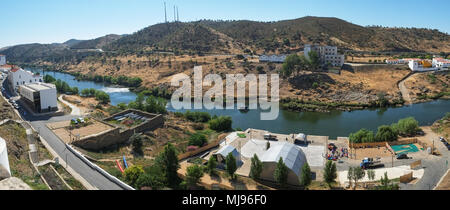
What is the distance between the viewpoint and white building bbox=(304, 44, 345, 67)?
43000mm

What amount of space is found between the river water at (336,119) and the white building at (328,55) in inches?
512

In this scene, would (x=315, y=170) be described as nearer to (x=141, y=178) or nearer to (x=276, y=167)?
(x=276, y=167)

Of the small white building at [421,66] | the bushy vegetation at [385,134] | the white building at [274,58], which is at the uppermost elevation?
the white building at [274,58]

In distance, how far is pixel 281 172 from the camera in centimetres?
1312

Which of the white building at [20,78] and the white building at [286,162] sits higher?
the white building at [20,78]

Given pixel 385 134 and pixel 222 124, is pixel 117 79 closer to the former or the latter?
pixel 222 124

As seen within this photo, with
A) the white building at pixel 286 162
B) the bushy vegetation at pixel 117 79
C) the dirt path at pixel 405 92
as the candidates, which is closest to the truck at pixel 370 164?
the white building at pixel 286 162

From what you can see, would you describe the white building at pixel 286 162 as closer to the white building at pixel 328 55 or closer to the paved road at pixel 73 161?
the paved road at pixel 73 161

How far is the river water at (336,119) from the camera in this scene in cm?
2529

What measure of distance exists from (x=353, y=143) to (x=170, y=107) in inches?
807

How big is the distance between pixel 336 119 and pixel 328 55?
686 inches

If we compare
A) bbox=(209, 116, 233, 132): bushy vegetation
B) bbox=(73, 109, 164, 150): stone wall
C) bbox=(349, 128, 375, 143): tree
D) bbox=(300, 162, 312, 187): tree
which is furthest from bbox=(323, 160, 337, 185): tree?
bbox=(73, 109, 164, 150): stone wall

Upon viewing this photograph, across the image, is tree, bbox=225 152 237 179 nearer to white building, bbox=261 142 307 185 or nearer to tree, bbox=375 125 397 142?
white building, bbox=261 142 307 185

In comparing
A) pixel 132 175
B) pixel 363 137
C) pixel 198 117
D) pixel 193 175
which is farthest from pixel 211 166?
pixel 198 117
